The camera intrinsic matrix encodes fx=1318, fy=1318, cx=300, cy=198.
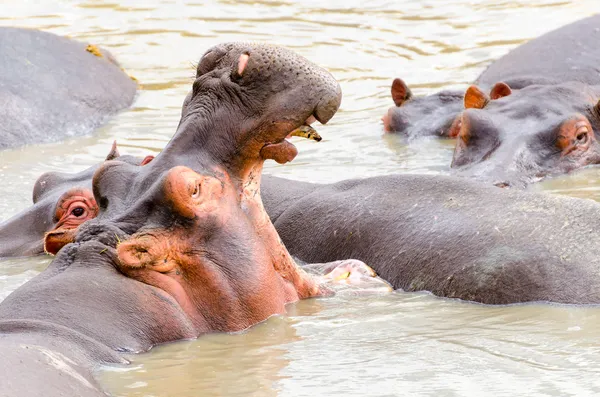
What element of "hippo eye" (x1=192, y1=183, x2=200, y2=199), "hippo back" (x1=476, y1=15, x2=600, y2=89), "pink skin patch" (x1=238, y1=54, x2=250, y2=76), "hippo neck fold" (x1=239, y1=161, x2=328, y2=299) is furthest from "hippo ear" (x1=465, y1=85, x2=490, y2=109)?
"hippo eye" (x1=192, y1=183, x2=200, y2=199)

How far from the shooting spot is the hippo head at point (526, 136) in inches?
291

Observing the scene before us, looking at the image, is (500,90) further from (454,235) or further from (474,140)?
(454,235)

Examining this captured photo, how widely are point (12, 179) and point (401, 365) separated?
14.5 feet

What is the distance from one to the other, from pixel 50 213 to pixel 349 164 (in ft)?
8.55

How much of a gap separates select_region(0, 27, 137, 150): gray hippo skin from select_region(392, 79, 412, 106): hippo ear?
2138 mm

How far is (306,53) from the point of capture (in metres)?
11.8

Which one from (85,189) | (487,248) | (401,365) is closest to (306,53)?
(85,189)

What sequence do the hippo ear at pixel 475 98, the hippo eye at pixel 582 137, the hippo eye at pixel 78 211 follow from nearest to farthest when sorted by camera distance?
the hippo eye at pixel 78 211, the hippo eye at pixel 582 137, the hippo ear at pixel 475 98

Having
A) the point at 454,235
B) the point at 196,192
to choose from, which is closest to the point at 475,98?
the point at 454,235

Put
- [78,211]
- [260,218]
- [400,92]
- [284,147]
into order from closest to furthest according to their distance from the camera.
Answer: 1. [284,147]
2. [260,218]
3. [78,211]
4. [400,92]

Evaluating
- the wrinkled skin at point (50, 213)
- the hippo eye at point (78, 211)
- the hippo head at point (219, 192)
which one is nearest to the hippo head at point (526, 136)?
the wrinkled skin at point (50, 213)

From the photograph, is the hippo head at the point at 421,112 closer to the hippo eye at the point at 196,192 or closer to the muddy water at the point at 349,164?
the muddy water at the point at 349,164

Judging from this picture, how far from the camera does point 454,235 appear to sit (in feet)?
16.5

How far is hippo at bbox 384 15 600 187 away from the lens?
24.8 feet
